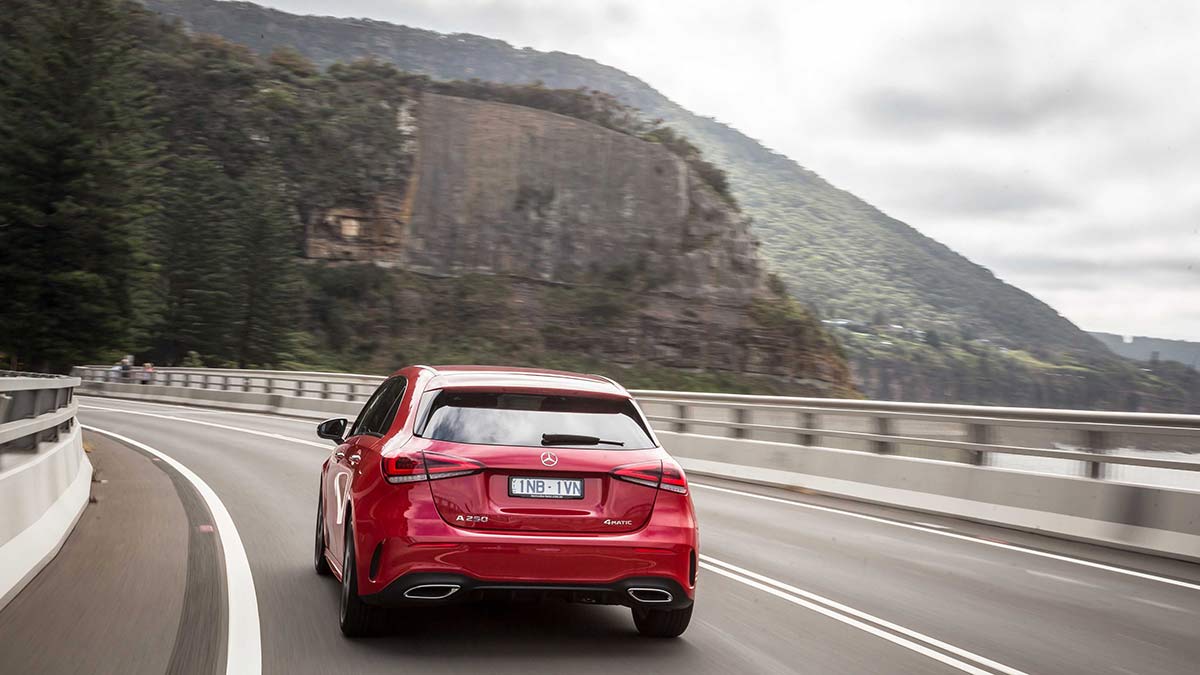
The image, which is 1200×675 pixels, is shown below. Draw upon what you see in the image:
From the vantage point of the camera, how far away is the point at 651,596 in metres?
6.38

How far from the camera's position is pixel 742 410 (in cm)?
1922

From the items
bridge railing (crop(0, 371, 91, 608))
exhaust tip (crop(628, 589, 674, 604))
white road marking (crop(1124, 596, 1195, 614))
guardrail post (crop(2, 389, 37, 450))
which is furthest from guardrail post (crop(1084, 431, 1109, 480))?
guardrail post (crop(2, 389, 37, 450))

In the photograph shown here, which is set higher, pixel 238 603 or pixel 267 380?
pixel 267 380

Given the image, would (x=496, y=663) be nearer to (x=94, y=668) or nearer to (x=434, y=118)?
(x=94, y=668)

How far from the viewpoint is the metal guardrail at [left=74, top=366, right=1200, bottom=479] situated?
11.2 meters

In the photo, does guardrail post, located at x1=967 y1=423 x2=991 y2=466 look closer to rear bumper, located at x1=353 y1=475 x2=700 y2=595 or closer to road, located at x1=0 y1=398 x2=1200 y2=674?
road, located at x1=0 y1=398 x2=1200 y2=674

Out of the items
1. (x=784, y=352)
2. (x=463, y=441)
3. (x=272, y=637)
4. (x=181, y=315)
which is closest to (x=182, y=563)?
(x=272, y=637)

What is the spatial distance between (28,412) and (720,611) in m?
6.04

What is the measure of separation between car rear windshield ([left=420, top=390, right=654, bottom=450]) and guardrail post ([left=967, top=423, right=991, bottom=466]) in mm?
7780

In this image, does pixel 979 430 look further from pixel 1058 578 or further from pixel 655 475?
pixel 655 475

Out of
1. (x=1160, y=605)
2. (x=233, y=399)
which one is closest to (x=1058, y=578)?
(x=1160, y=605)

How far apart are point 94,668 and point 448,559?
1721mm

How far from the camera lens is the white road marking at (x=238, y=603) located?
5918 millimetres

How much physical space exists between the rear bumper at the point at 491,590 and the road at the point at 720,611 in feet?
0.99
